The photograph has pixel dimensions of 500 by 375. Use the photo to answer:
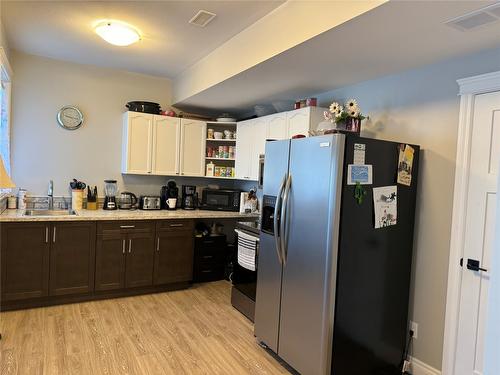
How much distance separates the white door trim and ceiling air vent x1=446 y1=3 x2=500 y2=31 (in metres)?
0.51

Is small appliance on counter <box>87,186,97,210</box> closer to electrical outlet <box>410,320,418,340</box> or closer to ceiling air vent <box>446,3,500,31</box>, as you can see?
electrical outlet <box>410,320,418,340</box>

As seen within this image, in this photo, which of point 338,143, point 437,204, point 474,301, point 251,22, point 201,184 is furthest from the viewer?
point 201,184

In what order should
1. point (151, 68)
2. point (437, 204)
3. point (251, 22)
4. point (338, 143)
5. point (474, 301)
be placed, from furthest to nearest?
1. point (151, 68)
2. point (251, 22)
3. point (437, 204)
4. point (474, 301)
5. point (338, 143)

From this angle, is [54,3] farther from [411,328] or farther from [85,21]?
[411,328]

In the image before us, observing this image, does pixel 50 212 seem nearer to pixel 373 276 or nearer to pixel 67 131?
pixel 67 131

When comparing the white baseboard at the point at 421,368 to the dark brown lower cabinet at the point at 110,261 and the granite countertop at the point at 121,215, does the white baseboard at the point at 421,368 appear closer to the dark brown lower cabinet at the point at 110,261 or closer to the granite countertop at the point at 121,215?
the granite countertop at the point at 121,215

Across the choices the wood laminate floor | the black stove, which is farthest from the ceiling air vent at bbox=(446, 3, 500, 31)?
the wood laminate floor

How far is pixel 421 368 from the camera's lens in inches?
101

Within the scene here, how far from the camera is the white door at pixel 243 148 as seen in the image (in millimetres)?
4367

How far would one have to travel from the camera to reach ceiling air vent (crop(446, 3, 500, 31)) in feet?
5.62

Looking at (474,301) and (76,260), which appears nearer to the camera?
(474,301)

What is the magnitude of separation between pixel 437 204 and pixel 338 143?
998 millimetres

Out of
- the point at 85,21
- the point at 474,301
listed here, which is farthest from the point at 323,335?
the point at 85,21

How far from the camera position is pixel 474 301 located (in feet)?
7.57
